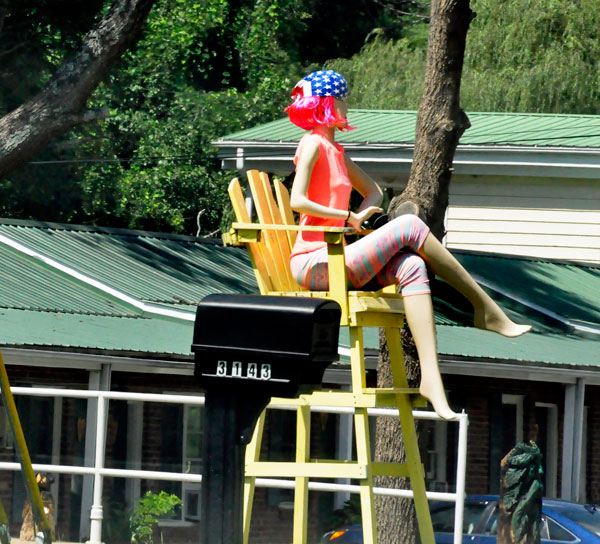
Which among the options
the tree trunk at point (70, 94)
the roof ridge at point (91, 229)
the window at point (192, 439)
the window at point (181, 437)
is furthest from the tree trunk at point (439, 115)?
the roof ridge at point (91, 229)

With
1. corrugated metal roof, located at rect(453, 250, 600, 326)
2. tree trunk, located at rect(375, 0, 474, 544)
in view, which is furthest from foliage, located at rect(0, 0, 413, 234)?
tree trunk, located at rect(375, 0, 474, 544)

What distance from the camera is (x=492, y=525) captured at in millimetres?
12859

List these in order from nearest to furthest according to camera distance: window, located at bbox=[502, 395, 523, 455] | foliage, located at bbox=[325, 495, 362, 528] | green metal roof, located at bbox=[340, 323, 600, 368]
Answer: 1. foliage, located at bbox=[325, 495, 362, 528]
2. green metal roof, located at bbox=[340, 323, 600, 368]
3. window, located at bbox=[502, 395, 523, 455]

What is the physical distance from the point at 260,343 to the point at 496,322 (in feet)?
8.29

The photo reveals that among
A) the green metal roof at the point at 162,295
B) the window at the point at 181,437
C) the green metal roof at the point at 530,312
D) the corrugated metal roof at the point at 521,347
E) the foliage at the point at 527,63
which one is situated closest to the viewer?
the green metal roof at the point at 162,295

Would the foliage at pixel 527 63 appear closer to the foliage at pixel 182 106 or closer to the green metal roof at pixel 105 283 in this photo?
the foliage at pixel 182 106

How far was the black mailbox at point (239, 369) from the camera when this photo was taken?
3.49 m

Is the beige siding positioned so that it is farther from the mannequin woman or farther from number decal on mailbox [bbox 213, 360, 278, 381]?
number decal on mailbox [bbox 213, 360, 278, 381]

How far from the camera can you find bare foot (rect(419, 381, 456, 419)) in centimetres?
562

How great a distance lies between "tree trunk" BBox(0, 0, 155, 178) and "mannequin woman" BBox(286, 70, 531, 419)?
10688 millimetres

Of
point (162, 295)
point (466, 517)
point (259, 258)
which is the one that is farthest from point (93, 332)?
point (259, 258)

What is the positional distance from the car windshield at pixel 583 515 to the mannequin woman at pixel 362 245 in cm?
710

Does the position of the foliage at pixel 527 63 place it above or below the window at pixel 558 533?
above

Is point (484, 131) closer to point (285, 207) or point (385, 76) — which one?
point (385, 76)
